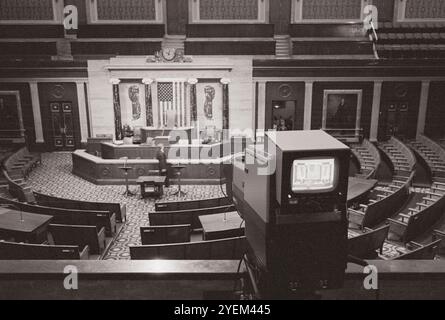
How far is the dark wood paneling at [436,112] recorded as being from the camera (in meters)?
17.6

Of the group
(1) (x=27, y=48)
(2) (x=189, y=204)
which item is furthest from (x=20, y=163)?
(2) (x=189, y=204)

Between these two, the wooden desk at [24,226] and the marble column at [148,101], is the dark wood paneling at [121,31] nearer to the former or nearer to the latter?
the marble column at [148,101]

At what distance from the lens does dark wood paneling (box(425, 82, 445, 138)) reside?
57.6 feet

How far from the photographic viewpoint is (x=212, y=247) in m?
6.77

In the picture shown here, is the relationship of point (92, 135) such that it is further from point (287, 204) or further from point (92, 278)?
point (287, 204)

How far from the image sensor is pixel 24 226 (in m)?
7.44

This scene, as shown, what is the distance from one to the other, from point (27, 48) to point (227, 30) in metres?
8.56

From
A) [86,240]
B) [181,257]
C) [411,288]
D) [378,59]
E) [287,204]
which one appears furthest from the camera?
[378,59]

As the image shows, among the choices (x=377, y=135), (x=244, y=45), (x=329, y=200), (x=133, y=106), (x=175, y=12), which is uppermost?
(x=175, y=12)

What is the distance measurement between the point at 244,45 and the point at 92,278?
15.8 meters

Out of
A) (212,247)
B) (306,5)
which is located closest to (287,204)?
(212,247)

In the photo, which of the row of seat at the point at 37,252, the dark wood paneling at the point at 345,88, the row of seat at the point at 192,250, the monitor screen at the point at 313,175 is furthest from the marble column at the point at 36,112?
the monitor screen at the point at 313,175

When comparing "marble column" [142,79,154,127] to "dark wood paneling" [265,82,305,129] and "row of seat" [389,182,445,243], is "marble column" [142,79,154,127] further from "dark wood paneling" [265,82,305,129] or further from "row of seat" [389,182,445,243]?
"row of seat" [389,182,445,243]

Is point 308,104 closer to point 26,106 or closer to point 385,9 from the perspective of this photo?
point 385,9
